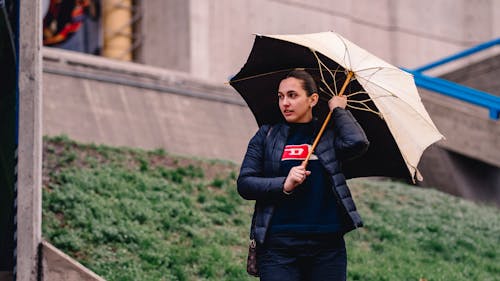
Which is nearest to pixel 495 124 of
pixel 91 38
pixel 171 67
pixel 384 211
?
pixel 384 211

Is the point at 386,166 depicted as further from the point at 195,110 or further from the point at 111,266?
the point at 195,110

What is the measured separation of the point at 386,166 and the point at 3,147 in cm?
345

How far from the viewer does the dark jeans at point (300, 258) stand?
502 centimetres

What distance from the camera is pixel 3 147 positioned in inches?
302

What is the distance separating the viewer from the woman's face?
5.25 m

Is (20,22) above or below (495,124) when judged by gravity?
above

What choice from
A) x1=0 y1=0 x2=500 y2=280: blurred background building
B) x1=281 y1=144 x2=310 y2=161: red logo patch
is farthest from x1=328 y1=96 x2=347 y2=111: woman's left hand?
x1=0 y1=0 x2=500 y2=280: blurred background building

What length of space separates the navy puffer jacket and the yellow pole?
12.6 m

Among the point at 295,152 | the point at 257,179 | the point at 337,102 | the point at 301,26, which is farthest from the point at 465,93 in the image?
the point at 257,179

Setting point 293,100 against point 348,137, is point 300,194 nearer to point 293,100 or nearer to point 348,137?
point 348,137

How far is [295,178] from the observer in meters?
4.93

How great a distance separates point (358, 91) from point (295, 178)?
2.93 feet

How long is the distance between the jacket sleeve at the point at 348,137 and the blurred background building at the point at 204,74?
7.95m

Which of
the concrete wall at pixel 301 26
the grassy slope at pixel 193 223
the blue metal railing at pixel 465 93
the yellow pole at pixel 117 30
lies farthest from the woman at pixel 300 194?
the yellow pole at pixel 117 30
